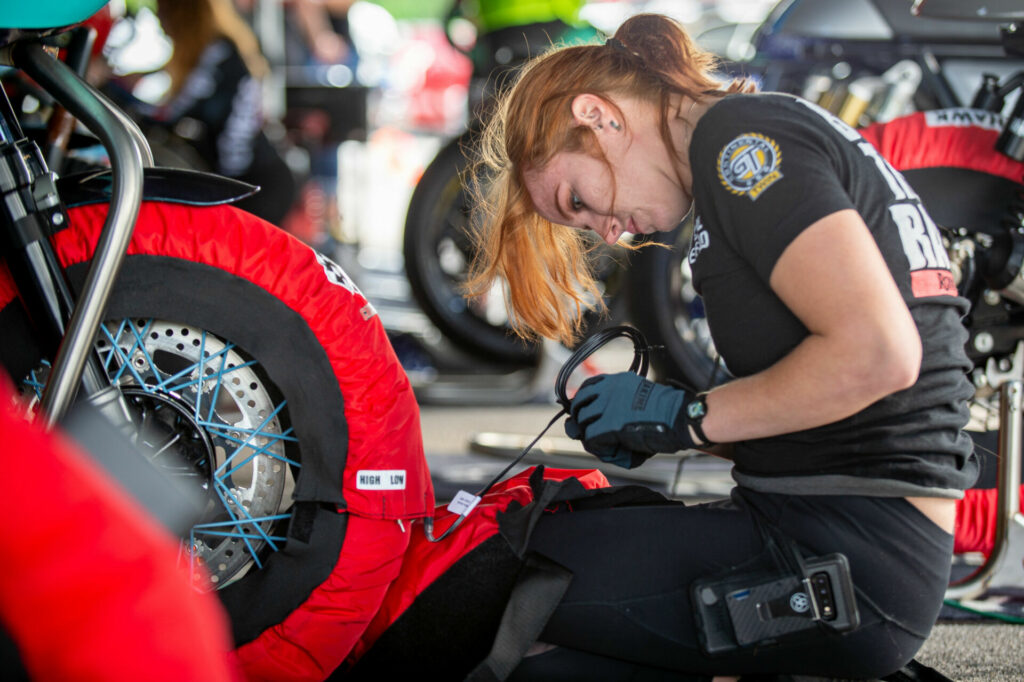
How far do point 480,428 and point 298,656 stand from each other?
5.63ft

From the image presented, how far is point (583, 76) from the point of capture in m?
1.13

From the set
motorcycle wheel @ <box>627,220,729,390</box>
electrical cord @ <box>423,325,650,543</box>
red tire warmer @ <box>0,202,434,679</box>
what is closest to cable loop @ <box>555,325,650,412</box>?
electrical cord @ <box>423,325,650,543</box>

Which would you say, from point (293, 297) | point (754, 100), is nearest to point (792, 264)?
point (754, 100)

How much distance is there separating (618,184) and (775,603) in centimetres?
56

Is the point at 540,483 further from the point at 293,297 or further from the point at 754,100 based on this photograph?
the point at 754,100

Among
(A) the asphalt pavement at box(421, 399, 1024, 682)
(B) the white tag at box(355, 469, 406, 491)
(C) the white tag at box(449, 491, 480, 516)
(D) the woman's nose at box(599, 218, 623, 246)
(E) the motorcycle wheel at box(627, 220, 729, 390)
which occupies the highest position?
(D) the woman's nose at box(599, 218, 623, 246)

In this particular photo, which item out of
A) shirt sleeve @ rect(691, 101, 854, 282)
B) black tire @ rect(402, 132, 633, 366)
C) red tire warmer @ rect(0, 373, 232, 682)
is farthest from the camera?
black tire @ rect(402, 132, 633, 366)

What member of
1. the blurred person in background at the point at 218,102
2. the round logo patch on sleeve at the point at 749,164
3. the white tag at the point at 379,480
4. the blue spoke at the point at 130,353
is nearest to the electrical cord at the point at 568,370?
the white tag at the point at 379,480

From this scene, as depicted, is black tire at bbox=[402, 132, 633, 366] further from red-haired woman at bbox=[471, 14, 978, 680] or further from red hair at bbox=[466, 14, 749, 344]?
red-haired woman at bbox=[471, 14, 978, 680]

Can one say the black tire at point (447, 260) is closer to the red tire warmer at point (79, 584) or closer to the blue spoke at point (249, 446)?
the blue spoke at point (249, 446)

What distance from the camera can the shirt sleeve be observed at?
944 mm

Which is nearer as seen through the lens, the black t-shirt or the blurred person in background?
the black t-shirt

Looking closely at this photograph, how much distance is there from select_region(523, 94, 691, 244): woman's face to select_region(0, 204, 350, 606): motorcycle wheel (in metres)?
0.33

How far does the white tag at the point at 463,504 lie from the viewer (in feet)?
4.05
